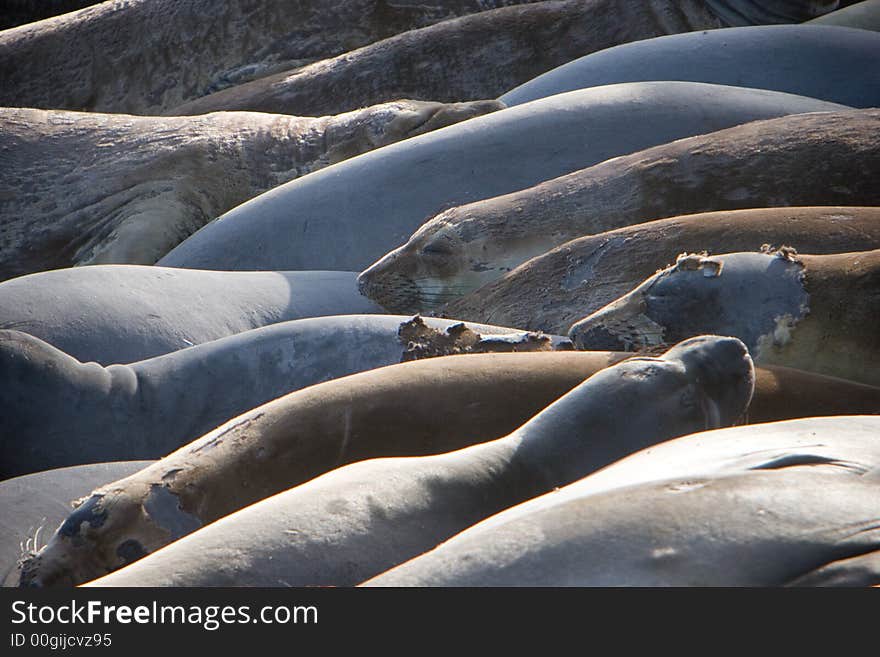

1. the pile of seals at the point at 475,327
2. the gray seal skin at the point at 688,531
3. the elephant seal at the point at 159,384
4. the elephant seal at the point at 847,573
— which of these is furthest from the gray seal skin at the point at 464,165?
the elephant seal at the point at 847,573

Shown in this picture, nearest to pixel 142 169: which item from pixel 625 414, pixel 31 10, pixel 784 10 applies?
pixel 784 10

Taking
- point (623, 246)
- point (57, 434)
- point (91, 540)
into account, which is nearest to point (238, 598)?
point (91, 540)

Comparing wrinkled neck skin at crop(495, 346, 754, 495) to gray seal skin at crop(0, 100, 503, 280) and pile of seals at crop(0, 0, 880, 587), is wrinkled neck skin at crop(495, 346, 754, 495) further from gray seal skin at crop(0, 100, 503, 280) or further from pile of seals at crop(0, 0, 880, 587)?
gray seal skin at crop(0, 100, 503, 280)

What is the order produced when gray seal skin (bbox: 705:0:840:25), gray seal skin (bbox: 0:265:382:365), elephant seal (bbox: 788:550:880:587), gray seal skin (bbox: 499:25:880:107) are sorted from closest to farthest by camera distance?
elephant seal (bbox: 788:550:880:587)
gray seal skin (bbox: 0:265:382:365)
gray seal skin (bbox: 499:25:880:107)
gray seal skin (bbox: 705:0:840:25)

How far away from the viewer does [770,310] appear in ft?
8.34

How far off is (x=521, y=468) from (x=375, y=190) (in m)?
2.06

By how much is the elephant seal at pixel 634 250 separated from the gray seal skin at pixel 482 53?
8.54 feet

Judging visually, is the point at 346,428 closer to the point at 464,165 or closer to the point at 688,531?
the point at 688,531

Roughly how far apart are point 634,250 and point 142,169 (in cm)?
271

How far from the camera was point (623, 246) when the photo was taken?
116 inches

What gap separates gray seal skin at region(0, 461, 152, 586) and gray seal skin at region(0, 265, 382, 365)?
0.65m

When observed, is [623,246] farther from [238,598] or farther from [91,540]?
[238,598]

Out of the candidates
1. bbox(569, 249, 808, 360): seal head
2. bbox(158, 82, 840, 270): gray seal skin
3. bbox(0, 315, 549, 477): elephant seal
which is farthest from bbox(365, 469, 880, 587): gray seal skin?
bbox(158, 82, 840, 270): gray seal skin

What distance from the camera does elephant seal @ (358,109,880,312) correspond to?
3.16 metres
